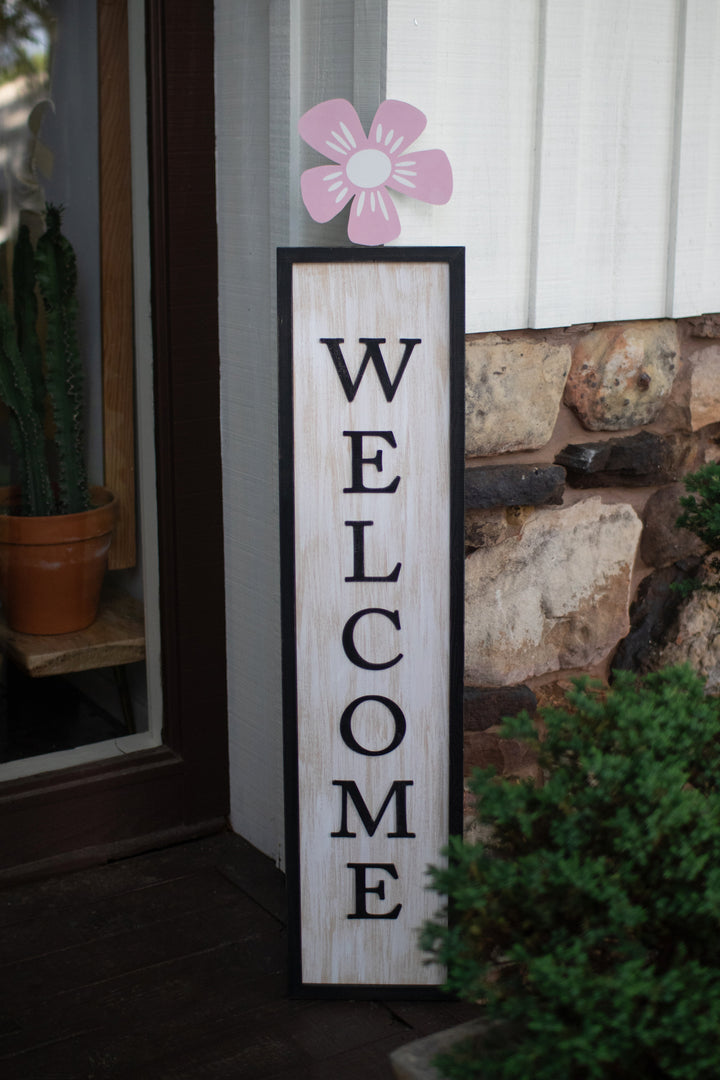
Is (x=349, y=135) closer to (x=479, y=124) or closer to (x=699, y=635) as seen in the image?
(x=479, y=124)

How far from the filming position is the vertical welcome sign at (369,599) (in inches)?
84.6

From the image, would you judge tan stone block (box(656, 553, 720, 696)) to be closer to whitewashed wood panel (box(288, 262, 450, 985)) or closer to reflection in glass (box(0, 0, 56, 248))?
whitewashed wood panel (box(288, 262, 450, 985))

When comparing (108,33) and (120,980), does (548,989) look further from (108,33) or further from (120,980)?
(108,33)

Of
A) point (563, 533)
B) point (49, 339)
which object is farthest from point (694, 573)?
point (49, 339)

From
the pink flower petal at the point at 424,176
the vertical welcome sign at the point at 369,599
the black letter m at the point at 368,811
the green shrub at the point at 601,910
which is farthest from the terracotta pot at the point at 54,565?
the green shrub at the point at 601,910

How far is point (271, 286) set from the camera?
257 centimetres

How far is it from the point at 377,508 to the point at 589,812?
3.03 feet

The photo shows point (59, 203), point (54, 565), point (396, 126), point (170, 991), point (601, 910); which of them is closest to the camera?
point (601, 910)

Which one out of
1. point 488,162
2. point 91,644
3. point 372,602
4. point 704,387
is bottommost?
point 91,644

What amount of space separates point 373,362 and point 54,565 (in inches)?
43.1

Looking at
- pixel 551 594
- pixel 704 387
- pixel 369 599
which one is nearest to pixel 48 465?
pixel 369 599

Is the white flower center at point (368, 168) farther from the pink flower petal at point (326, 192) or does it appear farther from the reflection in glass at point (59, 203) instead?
the reflection in glass at point (59, 203)

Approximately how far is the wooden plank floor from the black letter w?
1.21 metres

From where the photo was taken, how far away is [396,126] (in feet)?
6.91
